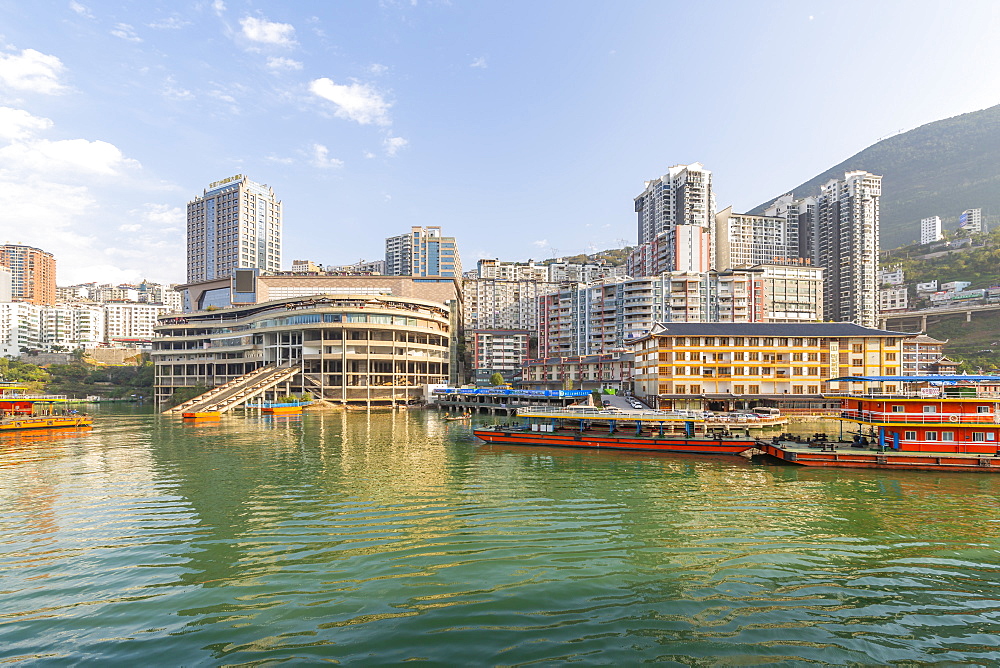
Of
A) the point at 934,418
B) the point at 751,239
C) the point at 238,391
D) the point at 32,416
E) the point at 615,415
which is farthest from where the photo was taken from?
the point at 751,239

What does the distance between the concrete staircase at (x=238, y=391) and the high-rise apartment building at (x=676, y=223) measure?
92141mm

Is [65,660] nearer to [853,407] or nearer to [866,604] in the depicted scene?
[866,604]

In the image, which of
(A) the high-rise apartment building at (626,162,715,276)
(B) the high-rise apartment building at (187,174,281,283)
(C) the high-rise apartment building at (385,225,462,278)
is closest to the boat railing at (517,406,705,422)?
(A) the high-rise apartment building at (626,162,715,276)

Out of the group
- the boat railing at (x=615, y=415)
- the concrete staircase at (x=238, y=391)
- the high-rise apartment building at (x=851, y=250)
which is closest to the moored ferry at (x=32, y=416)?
the concrete staircase at (x=238, y=391)

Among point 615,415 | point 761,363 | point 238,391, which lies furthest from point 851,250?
point 238,391

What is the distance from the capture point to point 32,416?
5591 centimetres

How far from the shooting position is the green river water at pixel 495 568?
11586 millimetres

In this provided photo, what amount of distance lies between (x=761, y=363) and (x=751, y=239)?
108670 mm

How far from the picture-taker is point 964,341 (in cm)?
12731

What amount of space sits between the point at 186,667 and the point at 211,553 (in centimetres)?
772

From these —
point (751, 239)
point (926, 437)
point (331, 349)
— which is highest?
point (751, 239)

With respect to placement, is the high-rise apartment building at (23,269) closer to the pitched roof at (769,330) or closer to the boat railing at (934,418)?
the pitched roof at (769,330)

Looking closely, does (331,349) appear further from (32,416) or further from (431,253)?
(431,253)

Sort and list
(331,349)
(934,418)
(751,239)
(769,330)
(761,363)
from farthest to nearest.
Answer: (751,239) → (331,349) → (769,330) → (761,363) → (934,418)
